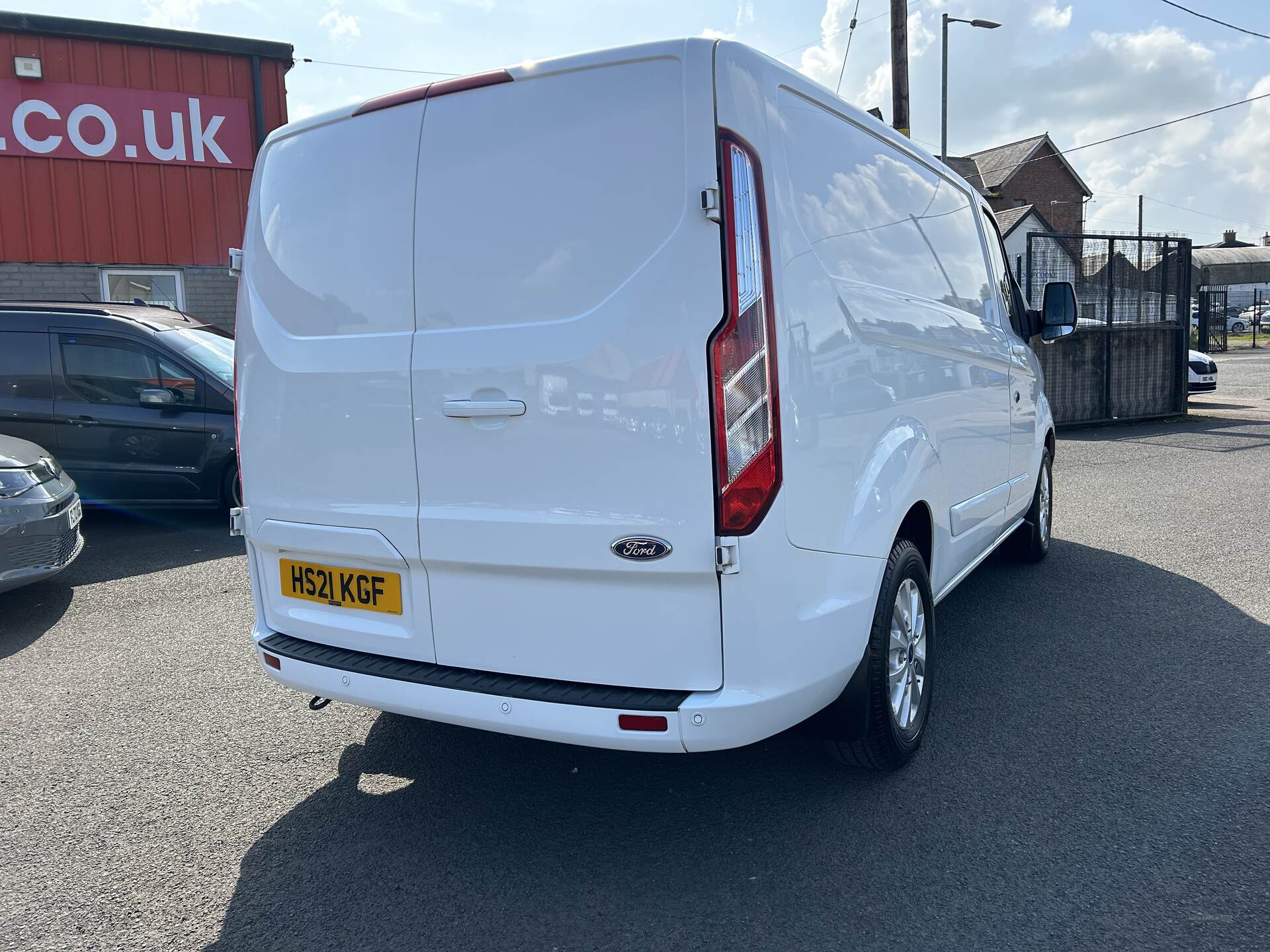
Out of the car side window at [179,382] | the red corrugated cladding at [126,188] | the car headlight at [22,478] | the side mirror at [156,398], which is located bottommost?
the car headlight at [22,478]

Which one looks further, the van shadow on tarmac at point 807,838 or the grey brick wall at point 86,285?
the grey brick wall at point 86,285

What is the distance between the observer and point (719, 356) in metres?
2.45

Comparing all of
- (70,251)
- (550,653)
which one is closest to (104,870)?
(550,653)

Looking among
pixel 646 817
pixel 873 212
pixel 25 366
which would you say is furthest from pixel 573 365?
pixel 25 366

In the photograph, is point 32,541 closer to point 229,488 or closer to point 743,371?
point 229,488

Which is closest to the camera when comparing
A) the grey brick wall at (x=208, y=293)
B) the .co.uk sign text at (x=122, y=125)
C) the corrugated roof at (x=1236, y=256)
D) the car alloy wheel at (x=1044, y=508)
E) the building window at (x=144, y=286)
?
the car alloy wheel at (x=1044, y=508)

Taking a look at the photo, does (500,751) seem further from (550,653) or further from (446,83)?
(446,83)

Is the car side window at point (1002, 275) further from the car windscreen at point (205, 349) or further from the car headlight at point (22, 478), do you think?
the car windscreen at point (205, 349)

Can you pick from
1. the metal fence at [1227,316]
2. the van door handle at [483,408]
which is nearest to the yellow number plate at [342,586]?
the van door handle at [483,408]

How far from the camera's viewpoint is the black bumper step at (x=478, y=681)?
2586 millimetres

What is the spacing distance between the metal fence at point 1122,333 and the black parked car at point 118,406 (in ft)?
34.0

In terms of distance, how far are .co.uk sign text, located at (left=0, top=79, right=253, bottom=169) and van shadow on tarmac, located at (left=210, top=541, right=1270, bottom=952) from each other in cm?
1209

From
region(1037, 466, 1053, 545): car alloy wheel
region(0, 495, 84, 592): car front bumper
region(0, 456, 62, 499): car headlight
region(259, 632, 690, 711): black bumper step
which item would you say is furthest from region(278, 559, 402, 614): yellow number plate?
region(1037, 466, 1053, 545): car alloy wheel

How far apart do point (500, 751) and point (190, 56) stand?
13103 mm
